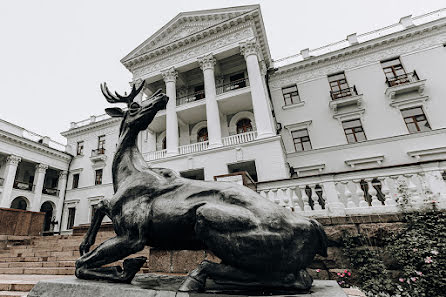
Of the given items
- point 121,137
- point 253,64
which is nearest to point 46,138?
point 253,64

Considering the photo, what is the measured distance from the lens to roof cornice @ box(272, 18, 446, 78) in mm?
16188

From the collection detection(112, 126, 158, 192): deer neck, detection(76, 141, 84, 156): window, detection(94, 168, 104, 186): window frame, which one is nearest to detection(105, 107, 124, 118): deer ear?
detection(112, 126, 158, 192): deer neck

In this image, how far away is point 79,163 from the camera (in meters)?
26.7

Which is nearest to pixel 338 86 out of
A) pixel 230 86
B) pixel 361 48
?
pixel 361 48

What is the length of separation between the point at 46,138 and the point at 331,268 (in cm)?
3185

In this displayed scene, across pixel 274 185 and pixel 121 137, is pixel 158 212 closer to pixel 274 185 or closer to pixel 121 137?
pixel 121 137

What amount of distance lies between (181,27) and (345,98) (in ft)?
50.4

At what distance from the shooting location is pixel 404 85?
1509cm

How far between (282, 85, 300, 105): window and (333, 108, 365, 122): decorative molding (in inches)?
138

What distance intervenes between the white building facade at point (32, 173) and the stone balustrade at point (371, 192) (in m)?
26.2

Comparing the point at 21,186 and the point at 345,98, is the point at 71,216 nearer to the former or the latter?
the point at 21,186

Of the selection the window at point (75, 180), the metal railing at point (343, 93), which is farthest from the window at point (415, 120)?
the window at point (75, 180)

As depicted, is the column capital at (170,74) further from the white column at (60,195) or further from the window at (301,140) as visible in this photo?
the white column at (60,195)

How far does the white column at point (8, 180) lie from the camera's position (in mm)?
20109
